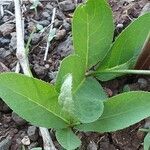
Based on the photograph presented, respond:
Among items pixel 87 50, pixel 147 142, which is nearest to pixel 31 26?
pixel 87 50

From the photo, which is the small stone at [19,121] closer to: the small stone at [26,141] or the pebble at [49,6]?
the small stone at [26,141]

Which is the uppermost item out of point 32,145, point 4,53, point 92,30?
point 92,30

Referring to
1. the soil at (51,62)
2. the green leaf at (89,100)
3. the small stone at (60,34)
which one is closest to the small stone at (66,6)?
the soil at (51,62)

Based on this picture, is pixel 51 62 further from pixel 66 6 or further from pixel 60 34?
pixel 66 6

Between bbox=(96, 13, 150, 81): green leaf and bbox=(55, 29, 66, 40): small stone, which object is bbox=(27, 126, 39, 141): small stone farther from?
bbox=(55, 29, 66, 40): small stone

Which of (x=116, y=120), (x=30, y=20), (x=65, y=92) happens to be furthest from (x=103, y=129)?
(x=30, y=20)

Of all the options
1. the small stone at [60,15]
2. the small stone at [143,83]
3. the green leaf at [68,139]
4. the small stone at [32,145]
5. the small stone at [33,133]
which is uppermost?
the small stone at [60,15]

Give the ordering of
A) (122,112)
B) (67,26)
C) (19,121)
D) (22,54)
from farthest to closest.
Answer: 1. (67,26)
2. (22,54)
3. (19,121)
4. (122,112)
